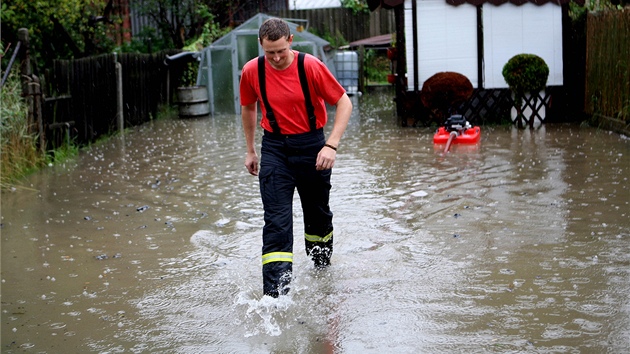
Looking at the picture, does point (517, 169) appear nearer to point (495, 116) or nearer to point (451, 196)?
point (451, 196)

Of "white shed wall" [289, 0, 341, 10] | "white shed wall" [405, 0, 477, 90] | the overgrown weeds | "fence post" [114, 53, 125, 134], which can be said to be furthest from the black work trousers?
"white shed wall" [289, 0, 341, 10]

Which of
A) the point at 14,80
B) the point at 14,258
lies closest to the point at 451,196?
the point at 14,258

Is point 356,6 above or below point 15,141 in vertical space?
above

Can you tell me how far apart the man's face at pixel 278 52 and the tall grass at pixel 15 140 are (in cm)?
616

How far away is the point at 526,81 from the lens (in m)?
15.7

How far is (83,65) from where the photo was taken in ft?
49.2

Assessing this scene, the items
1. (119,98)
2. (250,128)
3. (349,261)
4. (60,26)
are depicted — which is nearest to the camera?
(250,128)

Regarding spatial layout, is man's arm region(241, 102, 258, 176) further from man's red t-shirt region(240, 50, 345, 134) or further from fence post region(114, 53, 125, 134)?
fence post region(114, 53, 125, 134)

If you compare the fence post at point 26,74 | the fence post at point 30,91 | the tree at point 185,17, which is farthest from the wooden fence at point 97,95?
the tree at point 185,17

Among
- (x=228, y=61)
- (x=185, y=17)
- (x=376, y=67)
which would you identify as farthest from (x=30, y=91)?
(x=376, y=67)

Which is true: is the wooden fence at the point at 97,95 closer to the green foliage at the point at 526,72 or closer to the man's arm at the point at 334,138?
the green foliage at the point at 526,72

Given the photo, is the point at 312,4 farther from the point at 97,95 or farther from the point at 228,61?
the point at 97,95

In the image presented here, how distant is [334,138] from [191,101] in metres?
15.2

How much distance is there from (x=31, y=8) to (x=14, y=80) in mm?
4837
